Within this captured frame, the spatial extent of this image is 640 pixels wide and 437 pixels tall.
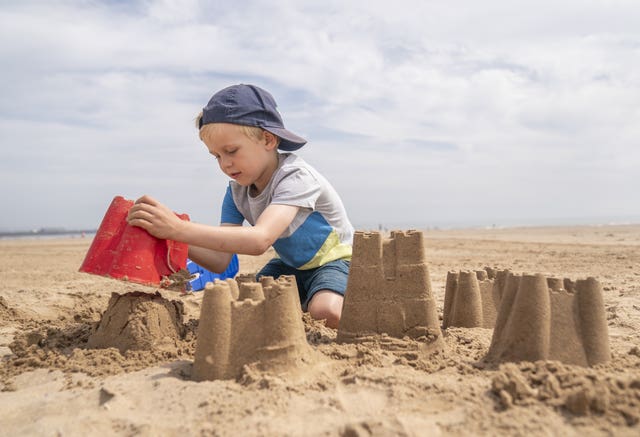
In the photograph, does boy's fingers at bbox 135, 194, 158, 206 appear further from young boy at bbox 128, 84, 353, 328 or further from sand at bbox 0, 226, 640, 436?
sand at bbox 0, 226, 640, 436

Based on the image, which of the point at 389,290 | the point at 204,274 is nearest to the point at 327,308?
the point at 389,290

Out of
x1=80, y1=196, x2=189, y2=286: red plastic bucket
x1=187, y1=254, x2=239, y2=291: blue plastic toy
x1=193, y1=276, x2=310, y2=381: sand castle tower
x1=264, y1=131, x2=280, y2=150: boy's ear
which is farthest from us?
x1=187, y1=254, x2=239, y2=291: blue plastic toy

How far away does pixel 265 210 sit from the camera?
2.92 m

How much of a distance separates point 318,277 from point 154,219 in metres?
1.44

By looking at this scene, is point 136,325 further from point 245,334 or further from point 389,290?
point 389,290

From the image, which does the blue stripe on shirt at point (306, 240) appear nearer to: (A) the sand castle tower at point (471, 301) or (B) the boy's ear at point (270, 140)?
(B) the boy's ear at point (270, 140)

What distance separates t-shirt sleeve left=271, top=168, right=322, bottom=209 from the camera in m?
3.09

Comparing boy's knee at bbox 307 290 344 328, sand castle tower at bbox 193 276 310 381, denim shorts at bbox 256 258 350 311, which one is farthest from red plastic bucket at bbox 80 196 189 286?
boy's knee at bbox 307 290 344 328

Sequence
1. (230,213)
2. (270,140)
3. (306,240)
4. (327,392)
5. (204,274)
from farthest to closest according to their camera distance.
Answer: (204,274) < (230,213) < (306,240) < (270,140) < (327,392)

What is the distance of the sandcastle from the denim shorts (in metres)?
0.89

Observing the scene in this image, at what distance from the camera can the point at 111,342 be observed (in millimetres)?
2672

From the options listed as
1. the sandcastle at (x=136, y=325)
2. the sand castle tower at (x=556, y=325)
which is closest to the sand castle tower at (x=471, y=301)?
the sand castle tower at (x=556, y=325)

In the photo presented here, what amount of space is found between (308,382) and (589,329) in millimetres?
1244

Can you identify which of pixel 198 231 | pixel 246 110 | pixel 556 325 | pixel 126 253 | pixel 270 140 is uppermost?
pixel 246 110
